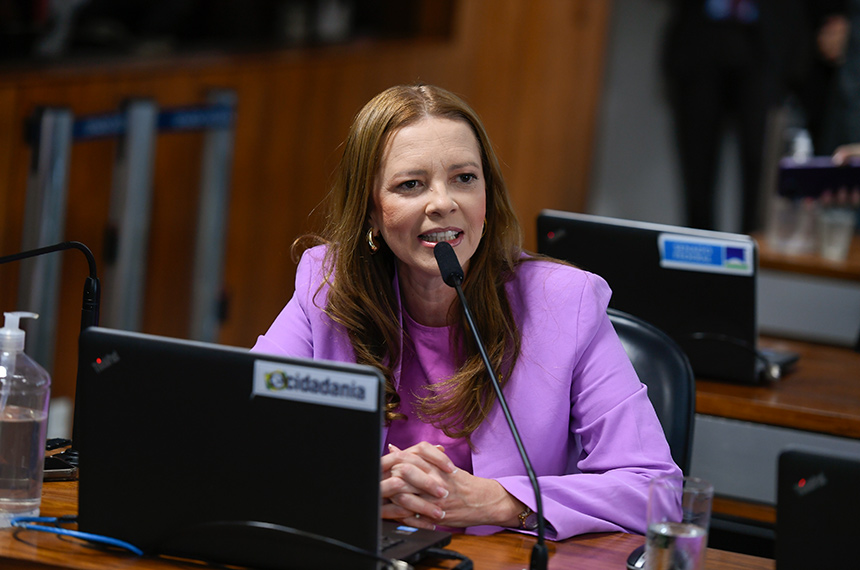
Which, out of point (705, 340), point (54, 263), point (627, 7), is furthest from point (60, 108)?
point (627, 7)

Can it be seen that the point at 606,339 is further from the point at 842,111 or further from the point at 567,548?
the point at 842,111

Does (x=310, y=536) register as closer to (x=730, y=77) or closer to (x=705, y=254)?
(x=705, y=254)

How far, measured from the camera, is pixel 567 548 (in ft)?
4.27

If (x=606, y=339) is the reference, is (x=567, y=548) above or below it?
below

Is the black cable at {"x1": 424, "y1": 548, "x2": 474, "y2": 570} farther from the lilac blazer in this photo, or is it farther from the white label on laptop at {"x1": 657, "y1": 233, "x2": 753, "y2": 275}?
the white label on laptop at {"x1": 657, "y1": 233, "x2": 753, "y2": 275}

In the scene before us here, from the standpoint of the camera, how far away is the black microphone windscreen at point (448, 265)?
4.51ft

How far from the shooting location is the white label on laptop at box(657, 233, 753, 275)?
2.00m

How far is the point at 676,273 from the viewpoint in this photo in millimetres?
2078

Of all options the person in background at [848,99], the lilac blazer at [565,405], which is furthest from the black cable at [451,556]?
the person in background at [848,99]

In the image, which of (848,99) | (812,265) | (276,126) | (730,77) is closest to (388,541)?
(812,265)

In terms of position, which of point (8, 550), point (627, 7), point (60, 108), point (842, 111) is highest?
point (627, 7)

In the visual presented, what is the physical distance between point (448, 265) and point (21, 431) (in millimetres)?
536

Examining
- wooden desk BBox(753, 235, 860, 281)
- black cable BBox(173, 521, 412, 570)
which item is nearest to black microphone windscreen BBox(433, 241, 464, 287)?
black cable BBox(173, 521, 412, 570)

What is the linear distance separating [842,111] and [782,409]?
240cm
